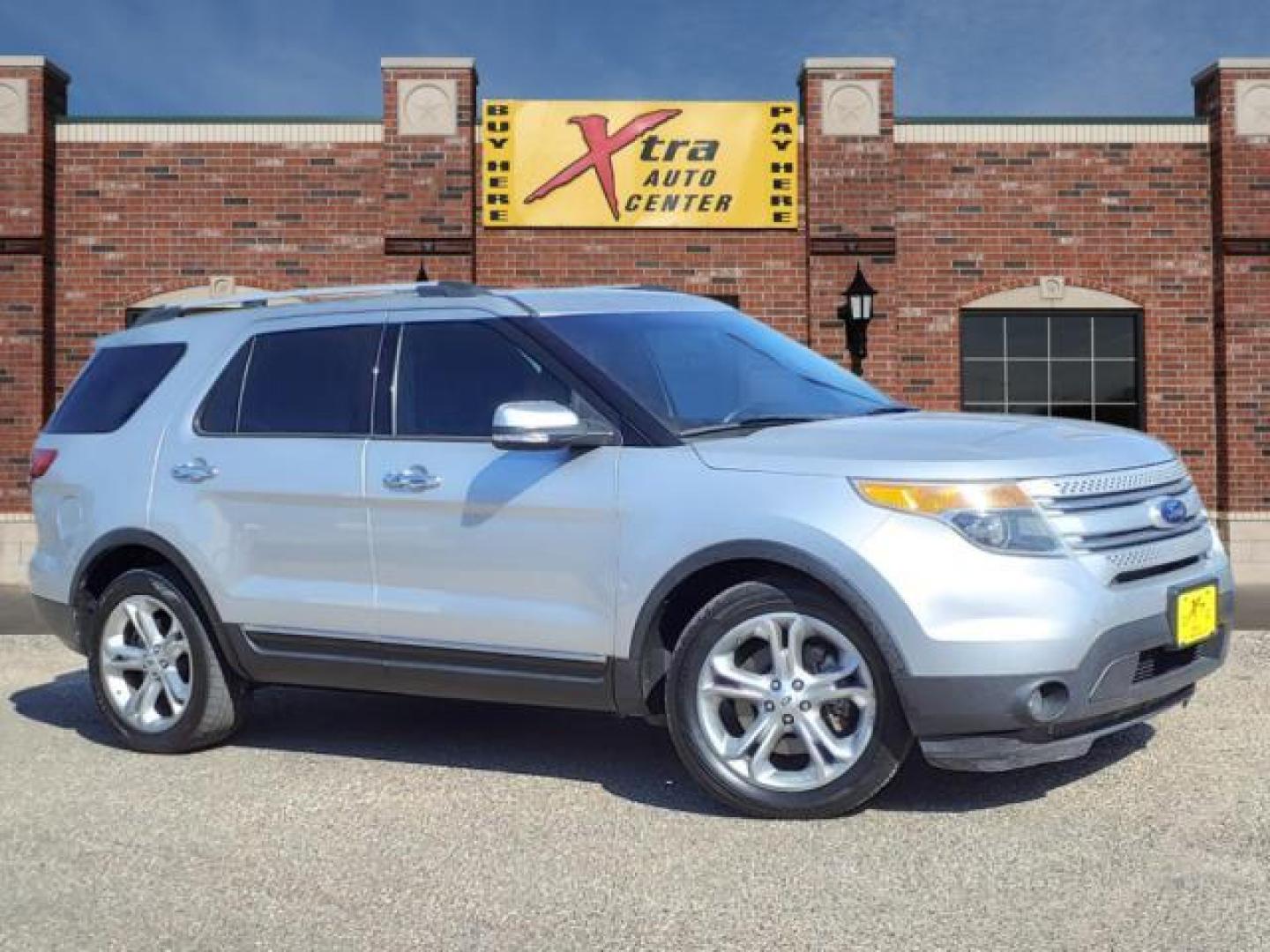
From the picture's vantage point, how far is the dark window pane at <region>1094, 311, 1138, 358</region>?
1669 cm

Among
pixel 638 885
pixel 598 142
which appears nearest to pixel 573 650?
pixel 638 885

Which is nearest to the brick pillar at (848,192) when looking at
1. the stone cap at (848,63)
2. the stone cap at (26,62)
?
the stone cap at (848,63)

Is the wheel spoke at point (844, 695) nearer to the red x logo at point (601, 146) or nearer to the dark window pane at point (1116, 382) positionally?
the red x logo at point (601, 146)

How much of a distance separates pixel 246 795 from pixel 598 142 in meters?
12.2

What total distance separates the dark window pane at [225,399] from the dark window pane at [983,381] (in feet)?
38.9

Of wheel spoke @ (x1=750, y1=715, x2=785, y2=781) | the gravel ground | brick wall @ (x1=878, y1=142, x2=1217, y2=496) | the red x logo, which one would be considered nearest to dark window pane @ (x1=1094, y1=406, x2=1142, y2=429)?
brick wall @ (x1=878, y1=142, x2=1217, y2=496)

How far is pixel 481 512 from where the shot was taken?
16.9ft

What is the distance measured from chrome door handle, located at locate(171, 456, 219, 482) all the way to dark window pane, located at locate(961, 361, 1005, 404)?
1207 centimetres

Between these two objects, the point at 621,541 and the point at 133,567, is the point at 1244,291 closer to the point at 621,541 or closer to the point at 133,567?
the point at 621,541

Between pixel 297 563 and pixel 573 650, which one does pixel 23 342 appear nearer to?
pixel 297 563

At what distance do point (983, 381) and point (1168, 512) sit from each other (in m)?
12.1

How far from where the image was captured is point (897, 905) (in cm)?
376

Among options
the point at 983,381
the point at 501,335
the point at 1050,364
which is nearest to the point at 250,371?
the point at 501,335

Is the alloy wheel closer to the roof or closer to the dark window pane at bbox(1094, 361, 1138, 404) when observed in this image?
the roof
